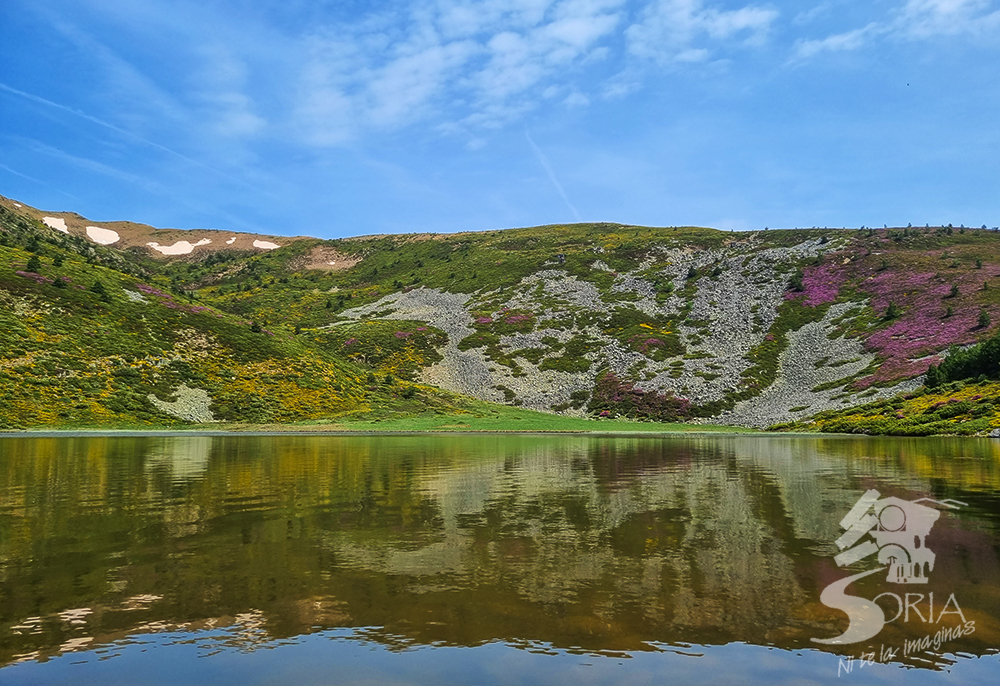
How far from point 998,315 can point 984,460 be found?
73.9 meters

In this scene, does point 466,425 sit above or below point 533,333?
below

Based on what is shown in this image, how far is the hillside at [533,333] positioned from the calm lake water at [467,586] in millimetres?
48890

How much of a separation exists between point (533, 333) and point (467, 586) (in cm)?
10985

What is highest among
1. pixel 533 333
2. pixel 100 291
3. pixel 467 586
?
Answer: pixel 100 291

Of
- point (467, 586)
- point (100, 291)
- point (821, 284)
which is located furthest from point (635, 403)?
point (467, 586)

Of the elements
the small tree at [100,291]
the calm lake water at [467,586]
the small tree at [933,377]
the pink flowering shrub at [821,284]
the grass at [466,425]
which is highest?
the pink flowering shrub at [821,284]

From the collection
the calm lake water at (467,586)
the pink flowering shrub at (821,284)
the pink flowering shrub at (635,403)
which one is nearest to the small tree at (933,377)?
the pink flowering shrub at (635,403)

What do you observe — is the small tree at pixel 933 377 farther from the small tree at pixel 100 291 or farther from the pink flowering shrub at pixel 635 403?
the small tree at pixel 100 291

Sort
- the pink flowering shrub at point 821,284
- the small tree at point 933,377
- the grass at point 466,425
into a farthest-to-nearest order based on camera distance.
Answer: the pink flowering shrub at point 821,284 < the small tree at point 933,377 < the grass at point 466,425

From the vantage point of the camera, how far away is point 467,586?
32.8 feet

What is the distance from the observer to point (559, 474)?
27469mm

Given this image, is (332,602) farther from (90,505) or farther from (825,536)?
(90,505)

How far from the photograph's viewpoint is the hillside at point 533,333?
69812mm

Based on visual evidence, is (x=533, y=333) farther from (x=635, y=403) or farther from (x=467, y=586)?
(x=467, y=586)
